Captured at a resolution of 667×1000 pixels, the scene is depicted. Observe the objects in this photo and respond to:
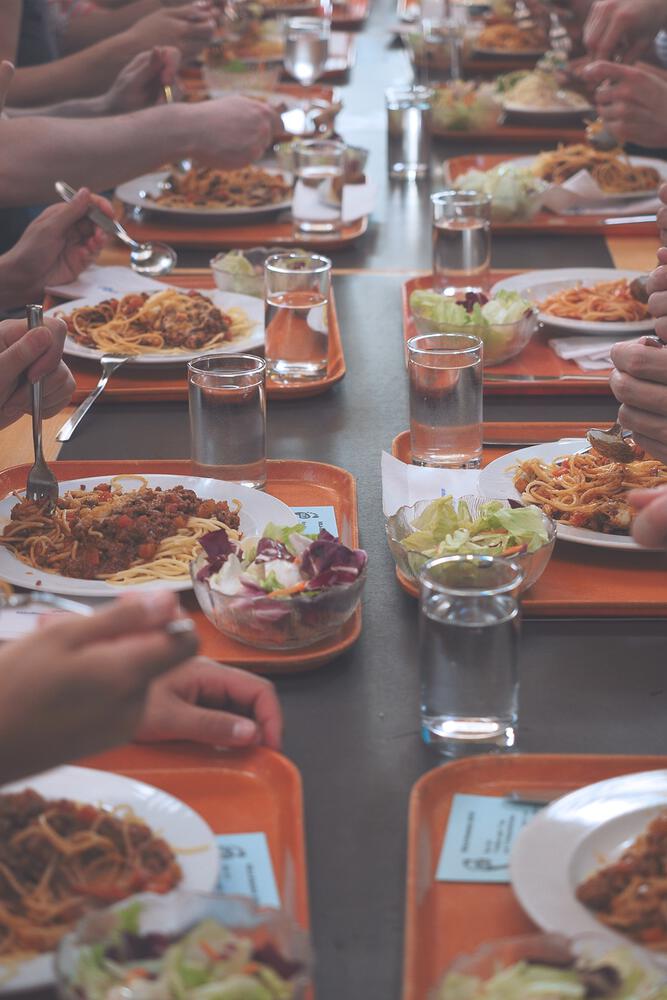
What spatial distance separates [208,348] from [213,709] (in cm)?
127

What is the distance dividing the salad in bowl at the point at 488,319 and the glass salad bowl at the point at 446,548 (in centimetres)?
77

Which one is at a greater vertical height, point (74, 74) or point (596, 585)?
point (74, 74)

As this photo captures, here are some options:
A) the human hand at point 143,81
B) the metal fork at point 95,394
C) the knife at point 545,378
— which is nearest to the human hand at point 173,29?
the human hand at point 143,81

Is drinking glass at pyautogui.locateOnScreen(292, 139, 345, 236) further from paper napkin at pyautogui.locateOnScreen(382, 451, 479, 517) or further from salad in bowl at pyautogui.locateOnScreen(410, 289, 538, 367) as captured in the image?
paper napkin at pyautogui.locateOnScreen(382, 451, 479, 517)

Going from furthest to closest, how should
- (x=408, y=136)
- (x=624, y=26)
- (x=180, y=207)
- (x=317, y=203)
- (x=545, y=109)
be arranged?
(x=545, y=109), (x=408, y=136), (x=624, y=26), (x=180, y=207), (x=317, y=203)

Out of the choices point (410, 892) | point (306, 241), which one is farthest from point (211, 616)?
point (306, 241)

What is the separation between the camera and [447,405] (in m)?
2.04

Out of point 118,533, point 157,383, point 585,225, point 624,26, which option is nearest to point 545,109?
point 624,26

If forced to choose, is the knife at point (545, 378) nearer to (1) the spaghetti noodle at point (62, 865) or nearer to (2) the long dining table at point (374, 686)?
(2) the long dining table at point (374, 686)

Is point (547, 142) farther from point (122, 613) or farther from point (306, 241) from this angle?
point (122, 613)

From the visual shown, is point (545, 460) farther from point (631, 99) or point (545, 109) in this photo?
point (545, 109)

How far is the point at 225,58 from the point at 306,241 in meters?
1.82

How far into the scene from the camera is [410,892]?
3.77 ft

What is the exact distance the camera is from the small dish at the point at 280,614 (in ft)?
4.96
